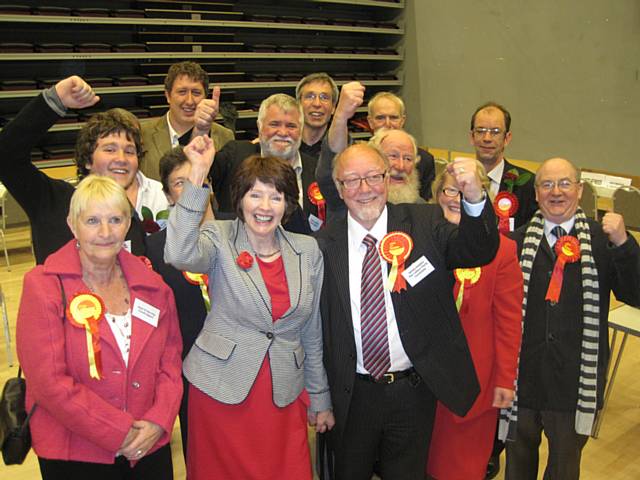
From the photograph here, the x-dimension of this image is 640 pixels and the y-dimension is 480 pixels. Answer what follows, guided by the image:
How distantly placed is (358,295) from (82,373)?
0.95m

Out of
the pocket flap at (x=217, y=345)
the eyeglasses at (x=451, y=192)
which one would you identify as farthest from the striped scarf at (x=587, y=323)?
the pocket flap at (x=217, y=345)

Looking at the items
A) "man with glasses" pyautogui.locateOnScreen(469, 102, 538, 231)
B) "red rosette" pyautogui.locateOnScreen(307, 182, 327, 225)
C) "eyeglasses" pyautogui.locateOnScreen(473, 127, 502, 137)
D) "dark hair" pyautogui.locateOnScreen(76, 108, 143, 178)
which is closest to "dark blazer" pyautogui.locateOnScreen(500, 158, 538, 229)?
"man with glasses" pyautogui.locateOnScreen(469, 102, 538, 231)

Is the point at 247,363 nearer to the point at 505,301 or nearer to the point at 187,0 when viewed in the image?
the point at 505,301

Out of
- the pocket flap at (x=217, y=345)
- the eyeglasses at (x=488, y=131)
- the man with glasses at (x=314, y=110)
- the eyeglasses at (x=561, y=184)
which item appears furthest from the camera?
the man with glasses at (x=314, y=110)

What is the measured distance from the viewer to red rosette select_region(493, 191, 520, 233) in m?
3.17

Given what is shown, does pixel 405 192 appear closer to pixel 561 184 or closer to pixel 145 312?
pixel 561 184

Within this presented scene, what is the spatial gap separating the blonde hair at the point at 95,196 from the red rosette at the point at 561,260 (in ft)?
5.54

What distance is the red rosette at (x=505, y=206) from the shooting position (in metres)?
3.17

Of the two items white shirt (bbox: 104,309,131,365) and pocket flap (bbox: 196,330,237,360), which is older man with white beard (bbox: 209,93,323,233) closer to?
pocket flap (bbox: 196,330,237,360)

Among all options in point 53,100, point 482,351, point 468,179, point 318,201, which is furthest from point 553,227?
point 53,100

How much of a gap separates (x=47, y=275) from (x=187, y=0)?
23.8 feet

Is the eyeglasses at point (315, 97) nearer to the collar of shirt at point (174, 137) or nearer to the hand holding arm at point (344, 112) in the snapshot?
the collar of shirt at point (174, 137)

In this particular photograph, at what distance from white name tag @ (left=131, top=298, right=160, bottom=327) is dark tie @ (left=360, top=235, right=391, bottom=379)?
2.35 feet

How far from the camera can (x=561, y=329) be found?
8.16 ft
